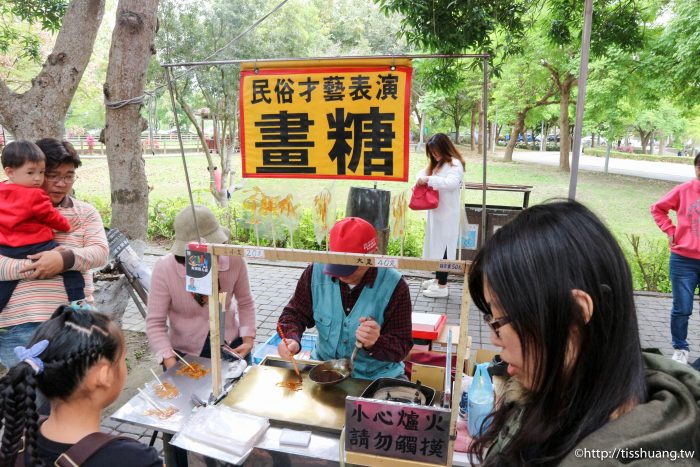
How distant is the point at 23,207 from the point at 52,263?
0.33 m

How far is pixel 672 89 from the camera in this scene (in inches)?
480

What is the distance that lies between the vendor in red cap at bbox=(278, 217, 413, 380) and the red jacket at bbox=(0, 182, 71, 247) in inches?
57.1

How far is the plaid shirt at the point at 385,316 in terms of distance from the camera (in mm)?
2373

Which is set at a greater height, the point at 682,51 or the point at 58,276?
the point at 682,51

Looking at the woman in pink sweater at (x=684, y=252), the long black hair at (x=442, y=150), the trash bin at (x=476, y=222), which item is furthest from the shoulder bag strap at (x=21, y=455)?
the trash bin at (x=476, y=222)

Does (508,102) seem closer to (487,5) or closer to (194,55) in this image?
(194,55)

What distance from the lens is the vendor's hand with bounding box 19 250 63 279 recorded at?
7.92ft

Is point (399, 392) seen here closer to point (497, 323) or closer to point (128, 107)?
point (497, 323)

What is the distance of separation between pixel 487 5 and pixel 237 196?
398 cm

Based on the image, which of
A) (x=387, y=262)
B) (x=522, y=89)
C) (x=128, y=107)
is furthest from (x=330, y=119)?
(x=522, y=89)

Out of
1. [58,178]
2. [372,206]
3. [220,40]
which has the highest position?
[220,40]

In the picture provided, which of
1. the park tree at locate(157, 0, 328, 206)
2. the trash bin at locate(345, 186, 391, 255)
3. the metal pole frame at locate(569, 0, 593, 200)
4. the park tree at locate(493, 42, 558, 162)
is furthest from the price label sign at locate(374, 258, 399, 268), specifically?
the park tree at locate(493, 42, 558, 162)

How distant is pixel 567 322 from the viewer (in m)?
0.91

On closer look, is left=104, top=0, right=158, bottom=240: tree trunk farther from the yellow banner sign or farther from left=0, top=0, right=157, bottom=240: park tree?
the yellow banner sign
